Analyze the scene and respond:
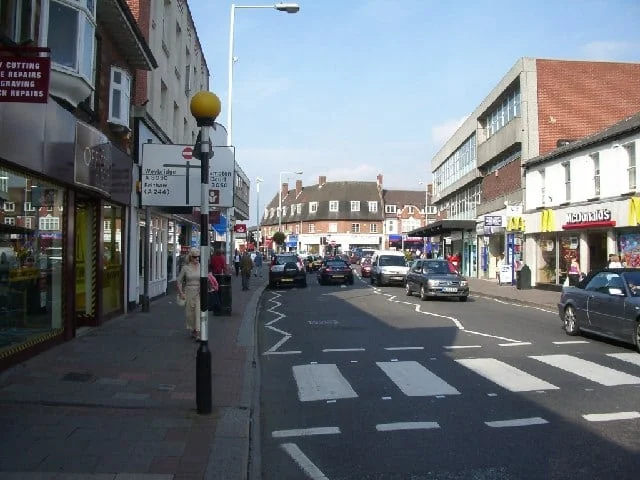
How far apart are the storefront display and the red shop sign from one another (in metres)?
2.73

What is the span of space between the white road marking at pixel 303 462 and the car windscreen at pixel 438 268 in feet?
59.3

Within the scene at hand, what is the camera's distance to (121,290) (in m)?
15.7

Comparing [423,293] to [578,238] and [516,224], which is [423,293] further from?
[516,224]

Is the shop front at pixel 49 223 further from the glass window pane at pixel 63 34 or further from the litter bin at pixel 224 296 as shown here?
the litter bin at pixel 224 296

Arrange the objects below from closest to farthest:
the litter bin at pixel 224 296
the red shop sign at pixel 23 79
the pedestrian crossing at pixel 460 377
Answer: the red shop sign at pixel 23 79 < the pedestrian crossing at pixel 460 377 < the litter bin at pixel 224 296

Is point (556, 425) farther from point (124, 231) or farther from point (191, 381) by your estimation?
point (124, 231)

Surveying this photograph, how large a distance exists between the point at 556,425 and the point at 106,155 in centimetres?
1005

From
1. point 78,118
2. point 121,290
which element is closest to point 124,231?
point 121,290

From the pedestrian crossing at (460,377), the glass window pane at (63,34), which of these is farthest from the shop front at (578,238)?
the glass window pane at (63,34)

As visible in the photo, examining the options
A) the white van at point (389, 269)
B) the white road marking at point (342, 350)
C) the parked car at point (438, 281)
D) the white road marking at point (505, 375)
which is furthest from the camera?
the white van at point (389, 269)

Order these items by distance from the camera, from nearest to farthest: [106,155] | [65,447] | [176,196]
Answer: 1. [65,447]
2. [106,155]
3. [176,196]

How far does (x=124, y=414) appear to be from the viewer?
6.62m

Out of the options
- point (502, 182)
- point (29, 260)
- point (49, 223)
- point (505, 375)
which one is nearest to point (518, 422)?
point (505, 375)

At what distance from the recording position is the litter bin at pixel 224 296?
16.8 metres
